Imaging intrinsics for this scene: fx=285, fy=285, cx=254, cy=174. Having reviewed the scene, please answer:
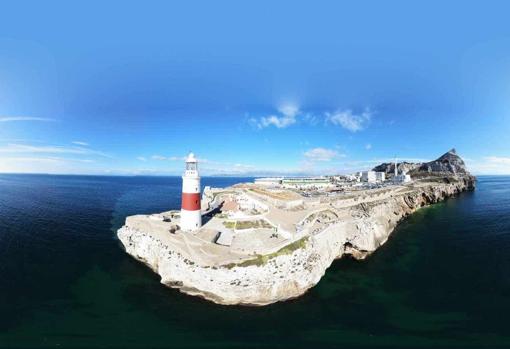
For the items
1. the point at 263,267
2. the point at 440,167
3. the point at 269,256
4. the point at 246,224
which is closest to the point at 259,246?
the point at 269,256

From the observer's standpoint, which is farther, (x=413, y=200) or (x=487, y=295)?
(x=413, y=200)

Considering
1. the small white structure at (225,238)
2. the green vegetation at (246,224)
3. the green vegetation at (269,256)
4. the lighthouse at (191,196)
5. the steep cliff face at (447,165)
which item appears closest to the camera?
the green vegetation at (269,256)

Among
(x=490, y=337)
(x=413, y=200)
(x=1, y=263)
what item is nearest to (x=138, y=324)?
(x=1, y=263)

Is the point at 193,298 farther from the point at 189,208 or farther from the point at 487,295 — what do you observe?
the point at 487,295

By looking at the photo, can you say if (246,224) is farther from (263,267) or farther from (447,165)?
(447,165)

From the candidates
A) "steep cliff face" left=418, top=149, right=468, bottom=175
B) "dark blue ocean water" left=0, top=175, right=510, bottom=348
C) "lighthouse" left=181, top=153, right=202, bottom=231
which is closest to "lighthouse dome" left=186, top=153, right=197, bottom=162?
"lighthouse" left=181, top=153, right=202, bottom=231

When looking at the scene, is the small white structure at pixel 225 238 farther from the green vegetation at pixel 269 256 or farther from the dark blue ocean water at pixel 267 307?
the dark blue ocean water at pixel 267 307

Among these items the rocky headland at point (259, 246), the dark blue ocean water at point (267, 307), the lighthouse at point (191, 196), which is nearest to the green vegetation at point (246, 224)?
the rocky headland at point (259, 246)
